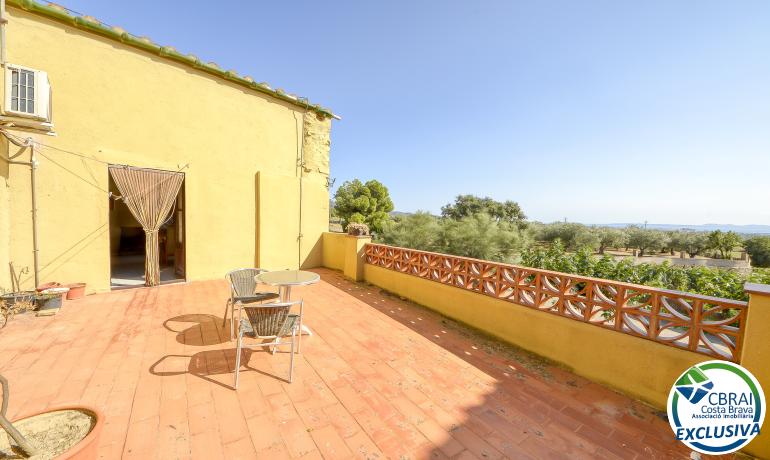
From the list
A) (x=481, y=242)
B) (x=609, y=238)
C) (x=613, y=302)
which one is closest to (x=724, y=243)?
(x=609, y=238)

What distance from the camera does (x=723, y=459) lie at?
2.20 m

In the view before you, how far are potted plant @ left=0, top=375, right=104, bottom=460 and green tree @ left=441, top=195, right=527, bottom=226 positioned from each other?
33856 millimetres

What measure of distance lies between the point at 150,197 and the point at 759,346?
Result: 29.0 ft

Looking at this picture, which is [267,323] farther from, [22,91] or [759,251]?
[759,251]

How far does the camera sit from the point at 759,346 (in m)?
2.19

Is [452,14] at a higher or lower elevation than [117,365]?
higher

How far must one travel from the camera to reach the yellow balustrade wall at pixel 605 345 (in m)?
2.19

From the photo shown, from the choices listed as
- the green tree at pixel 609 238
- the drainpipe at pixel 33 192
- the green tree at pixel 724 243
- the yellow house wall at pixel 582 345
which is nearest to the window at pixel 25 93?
the drainpipe at pixel 33 192

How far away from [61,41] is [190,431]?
23.0ft

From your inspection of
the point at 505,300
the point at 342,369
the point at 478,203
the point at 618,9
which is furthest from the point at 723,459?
the point at 478,203

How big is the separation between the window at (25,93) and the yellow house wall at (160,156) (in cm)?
85

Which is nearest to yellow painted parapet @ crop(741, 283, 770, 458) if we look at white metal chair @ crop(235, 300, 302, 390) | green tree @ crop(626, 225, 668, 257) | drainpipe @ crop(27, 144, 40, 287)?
white metal chair @ crop(235, 300, 302, 390)

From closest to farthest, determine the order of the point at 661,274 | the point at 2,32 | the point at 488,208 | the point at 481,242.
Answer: the point at 2,32
the point at 661,274
the point at 481,242
the point at 488,208

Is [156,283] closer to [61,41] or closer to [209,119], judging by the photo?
[209,119]
